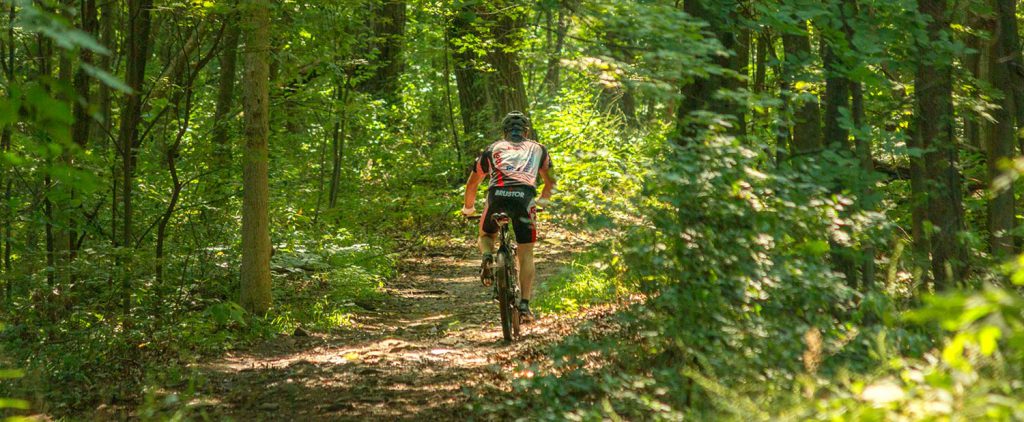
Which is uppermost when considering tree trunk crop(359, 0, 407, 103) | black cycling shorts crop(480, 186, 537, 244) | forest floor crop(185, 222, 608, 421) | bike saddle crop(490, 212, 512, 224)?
tree trunk crop(359, 0, 407, 103)

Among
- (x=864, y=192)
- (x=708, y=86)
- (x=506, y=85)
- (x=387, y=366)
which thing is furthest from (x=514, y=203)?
(x=506, y=85)

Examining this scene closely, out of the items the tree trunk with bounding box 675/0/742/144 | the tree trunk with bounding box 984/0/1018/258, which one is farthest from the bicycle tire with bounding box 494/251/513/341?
the tree trunk with bounding box 984/0/1018/258

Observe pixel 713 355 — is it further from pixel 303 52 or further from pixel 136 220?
pixel 136 220

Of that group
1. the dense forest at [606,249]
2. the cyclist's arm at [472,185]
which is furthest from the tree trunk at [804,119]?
the cyclist's arm at [472,185]

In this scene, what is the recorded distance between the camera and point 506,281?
872 cm

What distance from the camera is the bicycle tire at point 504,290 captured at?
28.4 ft

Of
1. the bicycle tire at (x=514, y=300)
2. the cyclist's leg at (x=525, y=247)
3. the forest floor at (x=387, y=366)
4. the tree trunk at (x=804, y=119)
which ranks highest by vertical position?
the tree trunk at (x=804, y=119)

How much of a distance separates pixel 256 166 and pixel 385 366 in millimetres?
3260

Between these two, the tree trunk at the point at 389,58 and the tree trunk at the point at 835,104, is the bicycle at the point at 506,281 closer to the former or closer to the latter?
the tree trunk at the point at 835,104

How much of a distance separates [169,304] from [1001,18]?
8644 mm

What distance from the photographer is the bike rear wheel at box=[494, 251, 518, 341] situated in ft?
28.4

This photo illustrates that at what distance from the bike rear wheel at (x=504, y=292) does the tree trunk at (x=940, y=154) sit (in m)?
3.66

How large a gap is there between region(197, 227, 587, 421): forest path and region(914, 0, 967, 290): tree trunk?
3056 millimetres

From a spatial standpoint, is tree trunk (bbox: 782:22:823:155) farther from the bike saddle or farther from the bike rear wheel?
the bike rear wheel
